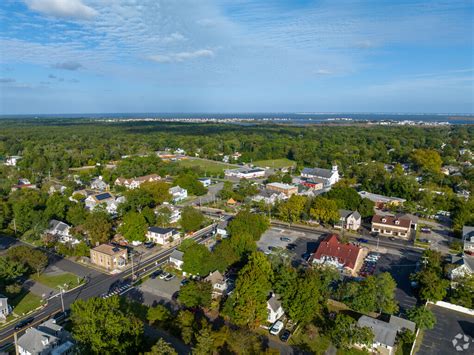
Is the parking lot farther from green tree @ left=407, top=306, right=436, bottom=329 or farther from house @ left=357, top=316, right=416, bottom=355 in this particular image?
house @ left=357, top=316, right=416, bottom=355

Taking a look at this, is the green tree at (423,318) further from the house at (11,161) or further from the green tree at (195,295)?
the house at (11,161)

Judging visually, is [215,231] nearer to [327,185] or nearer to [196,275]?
[196,275]

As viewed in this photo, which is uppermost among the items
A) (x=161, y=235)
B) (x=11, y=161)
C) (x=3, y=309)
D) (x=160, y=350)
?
(x=11, y=161)

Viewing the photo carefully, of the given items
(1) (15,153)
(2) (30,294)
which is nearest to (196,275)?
(2) (30,294)

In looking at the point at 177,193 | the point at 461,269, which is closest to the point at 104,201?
the point at 177,193

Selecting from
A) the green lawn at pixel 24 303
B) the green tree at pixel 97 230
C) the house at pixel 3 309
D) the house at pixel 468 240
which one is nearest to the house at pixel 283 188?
the house at pixel 468 240

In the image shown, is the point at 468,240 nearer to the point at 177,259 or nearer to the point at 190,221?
the point at 190,221
